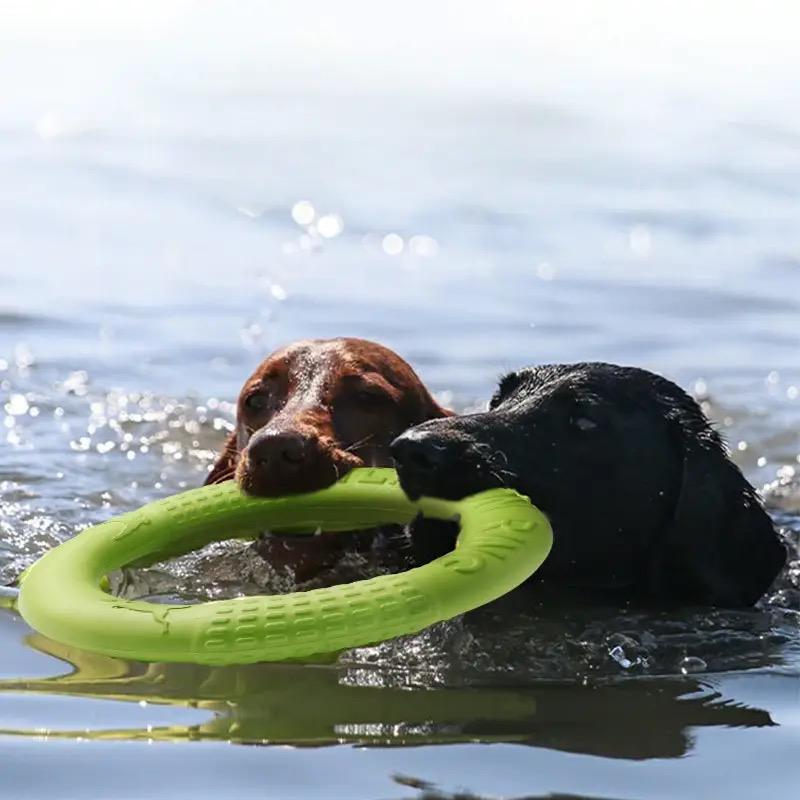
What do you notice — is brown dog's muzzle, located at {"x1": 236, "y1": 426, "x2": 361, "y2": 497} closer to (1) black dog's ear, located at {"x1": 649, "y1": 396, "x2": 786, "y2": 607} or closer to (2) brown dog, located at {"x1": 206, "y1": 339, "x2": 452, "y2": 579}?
(2) brown dog, located at {"x1": 206, "y1": 339, "x2": 452, "y2": 579}

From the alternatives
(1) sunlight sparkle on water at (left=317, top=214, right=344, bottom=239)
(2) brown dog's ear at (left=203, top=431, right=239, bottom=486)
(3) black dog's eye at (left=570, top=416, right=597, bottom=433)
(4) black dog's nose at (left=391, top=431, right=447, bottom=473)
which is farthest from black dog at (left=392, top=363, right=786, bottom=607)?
(1) sunlight sparkle on water at (left=317, top=214, right=344, bottom=239)

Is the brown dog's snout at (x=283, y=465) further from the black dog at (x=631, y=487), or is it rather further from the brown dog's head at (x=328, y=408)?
the black dog at (x=631, y=487)

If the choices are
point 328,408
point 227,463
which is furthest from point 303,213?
point 328,408

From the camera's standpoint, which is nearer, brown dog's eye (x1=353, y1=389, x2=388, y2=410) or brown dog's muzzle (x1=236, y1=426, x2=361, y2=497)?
brown dog's muzzle (x1=236, y1=426, x2=361, y2=497)

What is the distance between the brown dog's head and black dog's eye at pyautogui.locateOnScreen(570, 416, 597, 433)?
0.77m

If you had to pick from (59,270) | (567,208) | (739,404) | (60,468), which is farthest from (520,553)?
→ (567,208)

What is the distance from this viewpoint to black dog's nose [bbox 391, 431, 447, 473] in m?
5.53

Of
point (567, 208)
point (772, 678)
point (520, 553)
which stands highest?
point (567, 208)

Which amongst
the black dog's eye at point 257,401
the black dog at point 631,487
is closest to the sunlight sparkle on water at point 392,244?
the black dog's eye at point 257,401

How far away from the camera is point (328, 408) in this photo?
651 cm

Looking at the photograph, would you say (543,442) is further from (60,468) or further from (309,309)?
(309,309)

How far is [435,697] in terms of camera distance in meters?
5.02

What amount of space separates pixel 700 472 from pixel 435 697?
142cm

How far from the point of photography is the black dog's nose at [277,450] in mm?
5875
